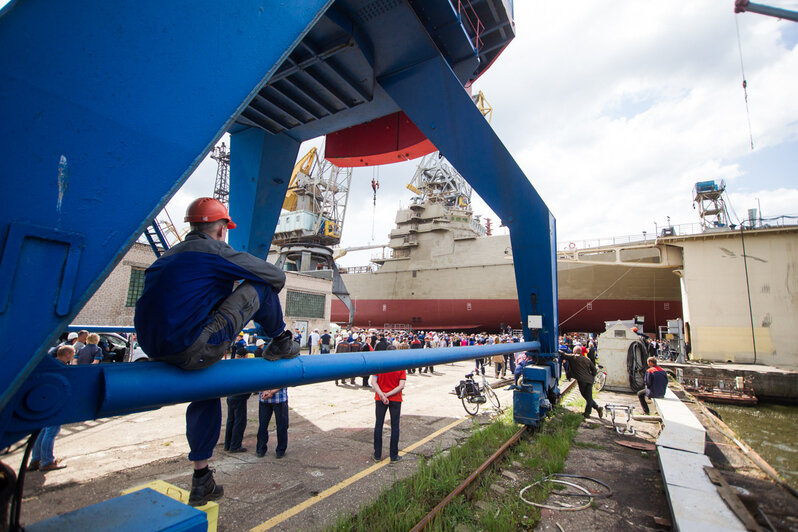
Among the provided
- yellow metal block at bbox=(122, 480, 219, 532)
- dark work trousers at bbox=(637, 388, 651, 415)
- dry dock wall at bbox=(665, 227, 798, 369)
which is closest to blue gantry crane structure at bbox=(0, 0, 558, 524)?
yellow metal block at bbox=(122, 480, 219, 532)

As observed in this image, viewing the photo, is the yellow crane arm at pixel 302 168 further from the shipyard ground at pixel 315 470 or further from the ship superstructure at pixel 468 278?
the shipyard ground at pixel 315 470

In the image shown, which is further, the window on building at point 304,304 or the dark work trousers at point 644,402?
the window on building at point 304,304

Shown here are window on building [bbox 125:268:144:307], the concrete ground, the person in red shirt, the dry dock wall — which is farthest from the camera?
the dry dock wall

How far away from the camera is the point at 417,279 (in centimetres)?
3241

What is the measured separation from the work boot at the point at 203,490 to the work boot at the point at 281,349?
1.32 meters

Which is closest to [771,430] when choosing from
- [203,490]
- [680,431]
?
[680,431]

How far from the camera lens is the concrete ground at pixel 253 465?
158 inches

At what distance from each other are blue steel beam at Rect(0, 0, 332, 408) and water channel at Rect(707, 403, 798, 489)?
34.0ft

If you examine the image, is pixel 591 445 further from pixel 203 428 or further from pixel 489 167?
pixel 203 428

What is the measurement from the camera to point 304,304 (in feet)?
79.2

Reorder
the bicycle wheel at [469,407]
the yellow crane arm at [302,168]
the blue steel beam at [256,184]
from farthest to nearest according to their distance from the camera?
the yellow crane arm at [302,168] < the bicycle wheel at [469,407] < the blue steel beam at [256,184]

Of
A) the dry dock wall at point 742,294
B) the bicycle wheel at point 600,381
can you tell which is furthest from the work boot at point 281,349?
the dry dock wall at point 742,294

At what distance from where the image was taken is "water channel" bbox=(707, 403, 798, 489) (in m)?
7.90

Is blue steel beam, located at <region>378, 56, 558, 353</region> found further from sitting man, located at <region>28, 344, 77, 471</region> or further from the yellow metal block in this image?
sitting man, located at <region>28, 344, 77, 471</region>
